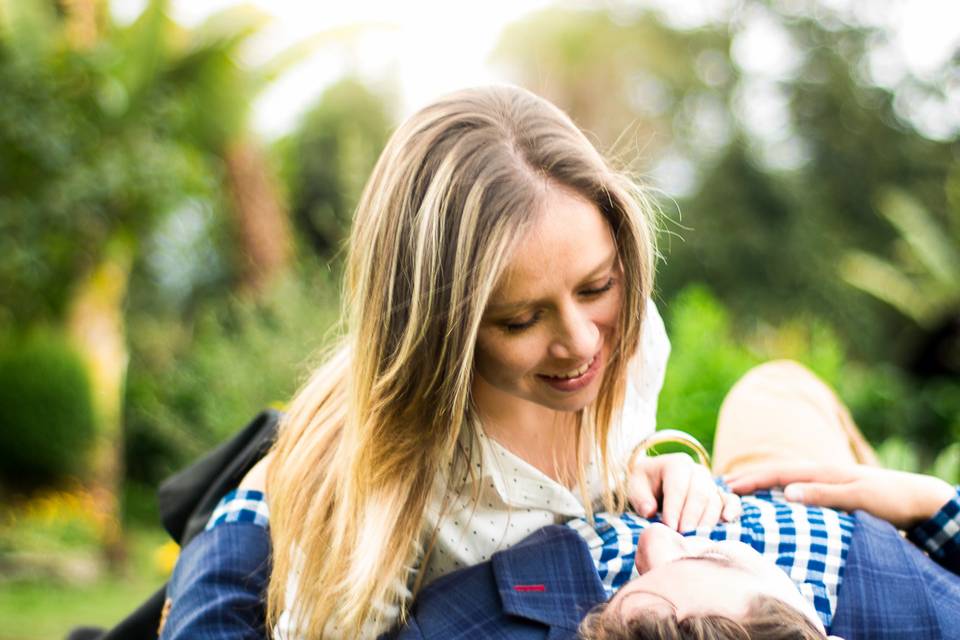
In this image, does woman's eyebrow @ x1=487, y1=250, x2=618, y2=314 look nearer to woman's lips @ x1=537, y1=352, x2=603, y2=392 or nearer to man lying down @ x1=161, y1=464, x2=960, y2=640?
woman's lips @ x1=537, y1=352, x2=603, y2=392

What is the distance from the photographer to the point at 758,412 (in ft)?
9.13

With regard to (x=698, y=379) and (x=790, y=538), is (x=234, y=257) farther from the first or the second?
(x=790, y=538)

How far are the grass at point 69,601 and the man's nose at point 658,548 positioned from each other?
411 cm

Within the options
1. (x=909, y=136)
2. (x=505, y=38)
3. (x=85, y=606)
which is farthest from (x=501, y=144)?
(x=505, y=38)

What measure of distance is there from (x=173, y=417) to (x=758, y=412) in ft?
18.9

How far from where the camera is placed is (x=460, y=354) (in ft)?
6.56

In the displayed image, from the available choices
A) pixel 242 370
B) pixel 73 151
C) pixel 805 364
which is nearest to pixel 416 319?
pixel 805 364

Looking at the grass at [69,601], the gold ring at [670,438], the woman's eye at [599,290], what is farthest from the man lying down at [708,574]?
the grass at [69,601]

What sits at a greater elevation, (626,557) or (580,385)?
(580,385)

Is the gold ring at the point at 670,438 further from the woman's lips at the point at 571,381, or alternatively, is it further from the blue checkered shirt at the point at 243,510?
the blue checkered shirt at the point at 243,510

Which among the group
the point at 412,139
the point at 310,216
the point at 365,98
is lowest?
the point at 310,216

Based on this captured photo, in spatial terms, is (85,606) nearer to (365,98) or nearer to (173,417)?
(173,417)

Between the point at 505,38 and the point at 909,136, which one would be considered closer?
the point at 909,136

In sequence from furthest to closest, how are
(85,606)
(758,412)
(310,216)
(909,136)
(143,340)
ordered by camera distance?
(909,136)
(310,216)
(143,340)
(85,606)
(758,412)
